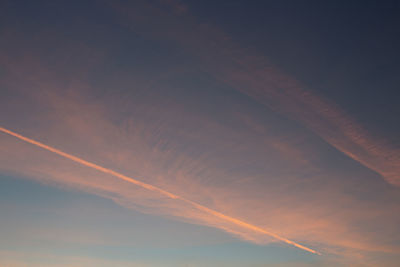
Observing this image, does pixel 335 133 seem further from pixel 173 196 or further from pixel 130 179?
pixel 130 179

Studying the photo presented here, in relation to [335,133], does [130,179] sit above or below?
below

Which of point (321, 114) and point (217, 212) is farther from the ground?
point (321, 114)

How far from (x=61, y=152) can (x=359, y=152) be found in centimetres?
2289

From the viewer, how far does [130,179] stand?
2383cm

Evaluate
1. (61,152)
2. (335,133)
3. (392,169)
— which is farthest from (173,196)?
(392,169)

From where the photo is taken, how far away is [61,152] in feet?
68.0

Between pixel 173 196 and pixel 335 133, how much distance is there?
51.5 ft

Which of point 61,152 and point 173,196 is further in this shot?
point 173,196

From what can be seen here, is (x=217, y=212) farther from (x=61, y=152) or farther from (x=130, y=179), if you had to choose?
(x=61, y=152)

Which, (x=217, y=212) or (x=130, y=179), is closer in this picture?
(x=130, y=179)

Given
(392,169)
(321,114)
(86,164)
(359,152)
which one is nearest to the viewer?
(321,114)

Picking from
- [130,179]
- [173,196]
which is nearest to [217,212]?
[173,196]

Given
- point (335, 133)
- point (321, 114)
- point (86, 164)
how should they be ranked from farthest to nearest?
point (86, 164)
point (335, 133)
point (321, 114)

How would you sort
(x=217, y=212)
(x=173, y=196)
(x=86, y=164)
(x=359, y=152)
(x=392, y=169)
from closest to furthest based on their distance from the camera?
(x=359, y=152), (x=392, y=169), (x=86, y=164), (x=173, y=196), (x=217, y=212)
